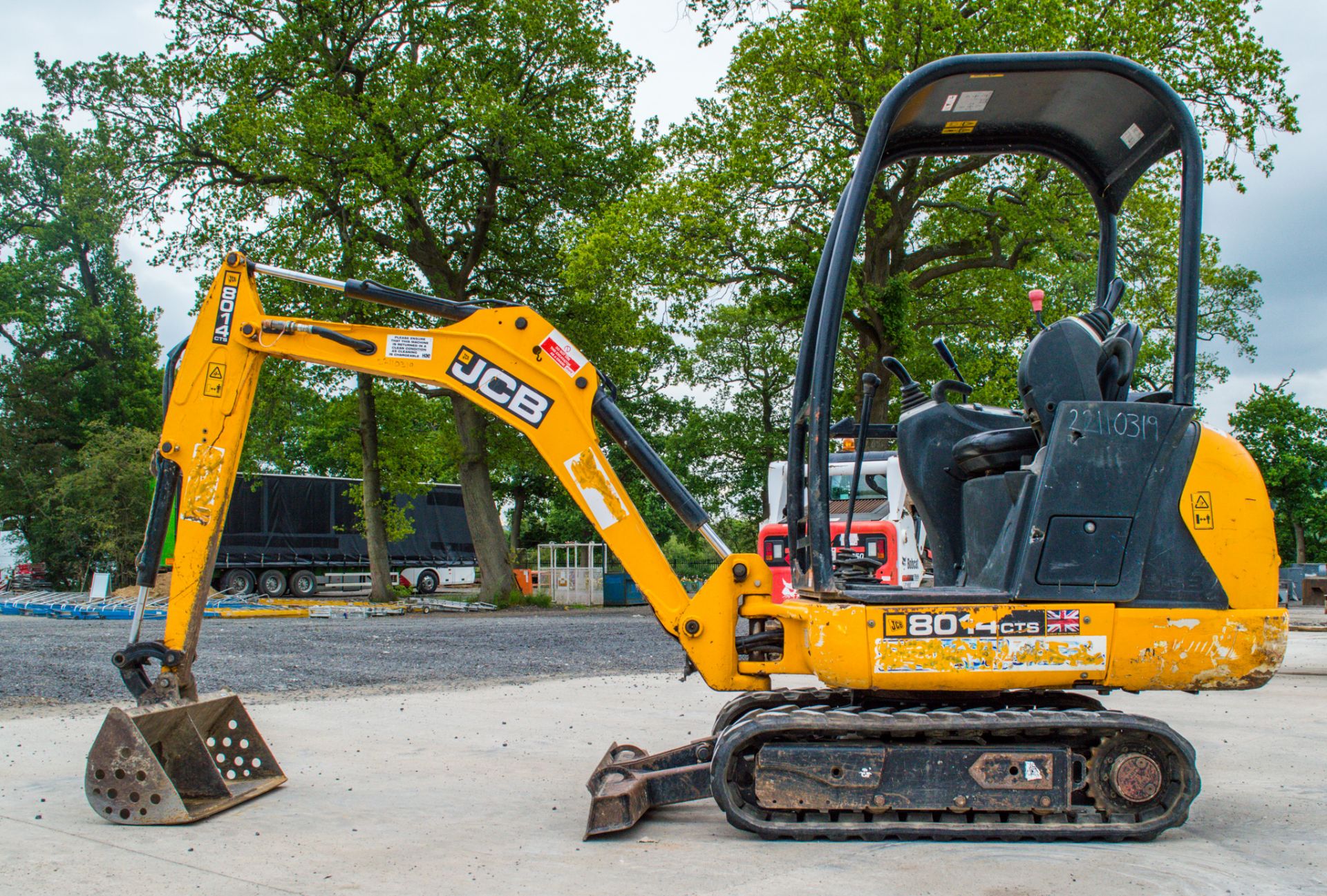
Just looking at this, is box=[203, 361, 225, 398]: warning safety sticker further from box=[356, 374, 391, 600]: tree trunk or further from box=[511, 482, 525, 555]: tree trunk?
box=[511, 482, 525, 555]: tree trunk

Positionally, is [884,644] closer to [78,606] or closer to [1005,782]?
[1005,782]

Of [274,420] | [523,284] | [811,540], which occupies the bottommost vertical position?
[811,540]

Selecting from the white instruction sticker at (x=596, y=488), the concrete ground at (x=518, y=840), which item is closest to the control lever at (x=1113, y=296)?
the concrete ground at (x=518, y=840)

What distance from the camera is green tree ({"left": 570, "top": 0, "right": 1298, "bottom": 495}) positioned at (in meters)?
20.0

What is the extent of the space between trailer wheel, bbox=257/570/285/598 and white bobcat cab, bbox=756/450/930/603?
69.2 feet

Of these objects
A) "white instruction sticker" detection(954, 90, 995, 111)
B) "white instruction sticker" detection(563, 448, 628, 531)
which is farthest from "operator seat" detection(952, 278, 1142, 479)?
"white instruction sticker" detection(563, 448, 628, 531)

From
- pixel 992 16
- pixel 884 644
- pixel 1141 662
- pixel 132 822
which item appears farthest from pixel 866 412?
pixel 992 16

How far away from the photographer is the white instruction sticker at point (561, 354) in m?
5.41

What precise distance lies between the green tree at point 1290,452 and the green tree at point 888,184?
8.02 m

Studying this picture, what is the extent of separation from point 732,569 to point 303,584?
1178 inches

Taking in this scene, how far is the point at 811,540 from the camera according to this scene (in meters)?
4.61

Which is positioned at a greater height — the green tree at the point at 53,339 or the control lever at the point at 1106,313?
the green tree at the point at 53,339

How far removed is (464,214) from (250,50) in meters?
5.87

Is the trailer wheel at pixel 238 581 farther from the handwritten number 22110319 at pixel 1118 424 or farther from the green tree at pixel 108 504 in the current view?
the handwritten number 22110319 at pixel 1118 424
